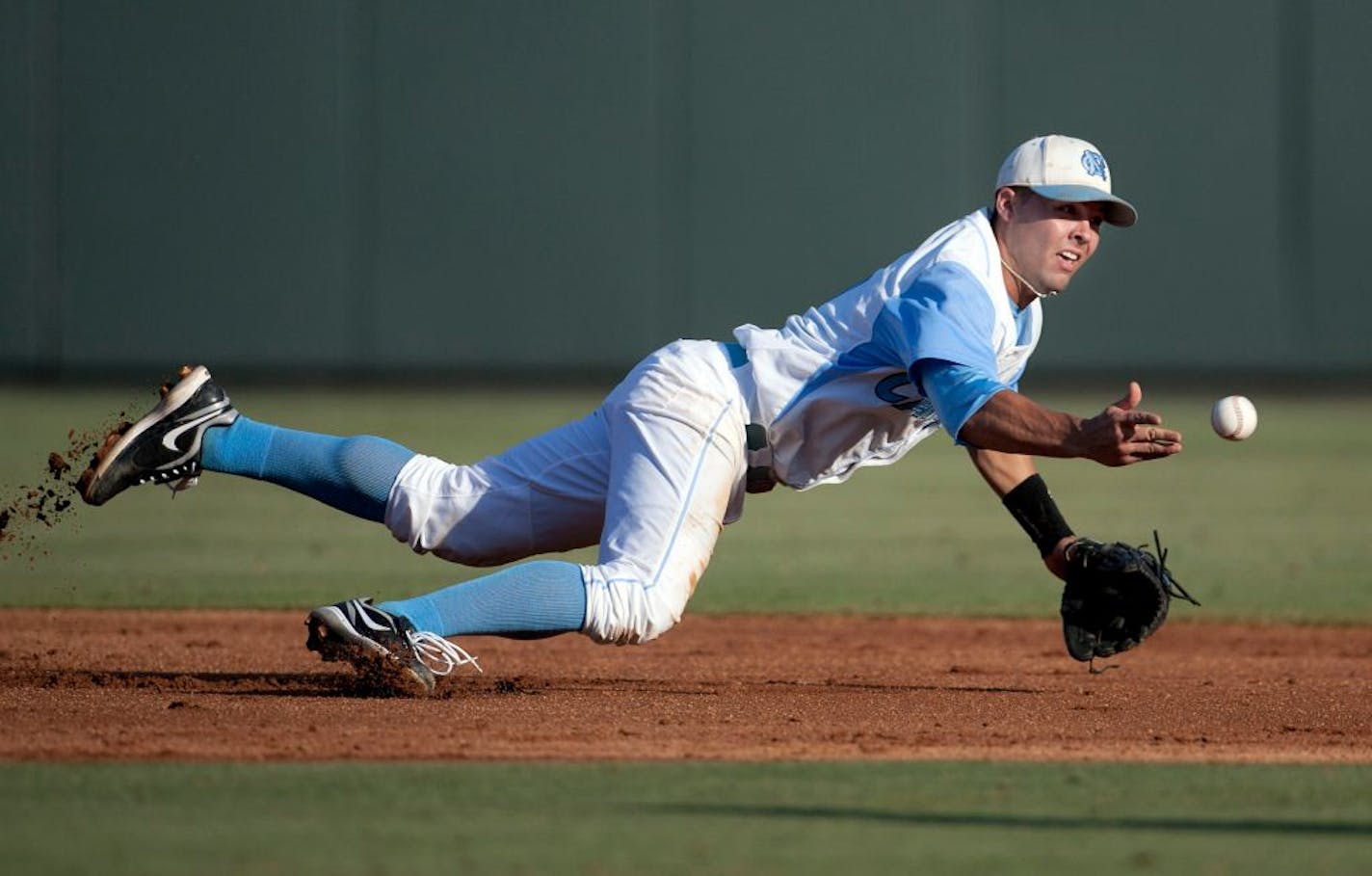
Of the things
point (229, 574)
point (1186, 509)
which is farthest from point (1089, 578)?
point (1186, 509)

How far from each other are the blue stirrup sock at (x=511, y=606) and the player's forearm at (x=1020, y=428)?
85cm

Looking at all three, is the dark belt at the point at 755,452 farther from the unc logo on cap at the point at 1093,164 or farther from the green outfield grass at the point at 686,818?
the green outfield grass at the point at 686,818

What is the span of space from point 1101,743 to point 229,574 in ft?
14.1

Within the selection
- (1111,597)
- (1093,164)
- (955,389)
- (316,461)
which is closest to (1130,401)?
(955,389)

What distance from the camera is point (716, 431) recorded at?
167 inches

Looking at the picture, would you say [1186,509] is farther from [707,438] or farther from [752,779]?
[752,779]

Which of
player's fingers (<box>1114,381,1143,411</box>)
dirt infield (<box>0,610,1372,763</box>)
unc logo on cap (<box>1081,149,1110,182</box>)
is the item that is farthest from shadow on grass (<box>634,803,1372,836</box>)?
unc logo on cap (<box>1081,149,1110,182</box>)

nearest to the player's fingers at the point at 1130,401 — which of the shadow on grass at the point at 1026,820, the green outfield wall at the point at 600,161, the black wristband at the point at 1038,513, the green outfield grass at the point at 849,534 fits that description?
the black wristband at the point at 1038,513

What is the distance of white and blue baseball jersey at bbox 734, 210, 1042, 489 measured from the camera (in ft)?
13.4

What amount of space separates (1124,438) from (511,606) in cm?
127

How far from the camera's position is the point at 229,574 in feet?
24.3

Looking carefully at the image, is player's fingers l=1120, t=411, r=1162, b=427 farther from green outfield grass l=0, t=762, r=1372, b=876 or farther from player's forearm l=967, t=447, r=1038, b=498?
player's forearm l=967, t=447, r=1038, b=498

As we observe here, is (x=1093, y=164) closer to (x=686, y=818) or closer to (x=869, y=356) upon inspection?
(x=869, y=356)

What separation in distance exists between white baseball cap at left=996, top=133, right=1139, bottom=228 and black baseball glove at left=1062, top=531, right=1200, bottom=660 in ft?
2.48
